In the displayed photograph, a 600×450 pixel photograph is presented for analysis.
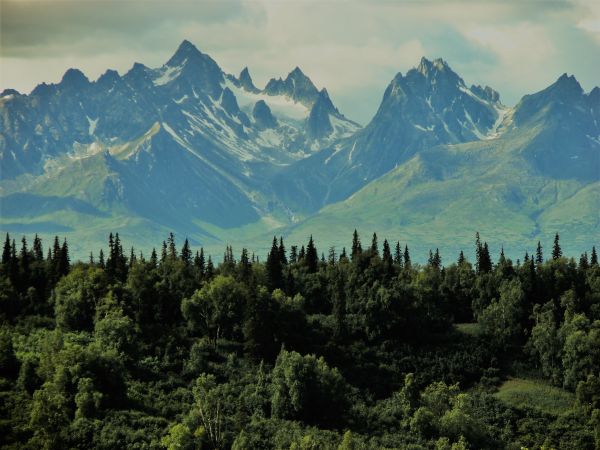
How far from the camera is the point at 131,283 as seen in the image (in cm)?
19838

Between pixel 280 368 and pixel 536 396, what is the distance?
42968 millimetres

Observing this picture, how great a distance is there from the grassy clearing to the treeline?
1989 mm

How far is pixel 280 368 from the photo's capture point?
166 m

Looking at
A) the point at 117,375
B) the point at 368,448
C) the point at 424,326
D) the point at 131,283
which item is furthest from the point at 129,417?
the point at 424,326

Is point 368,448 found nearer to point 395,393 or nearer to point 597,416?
point 395,393

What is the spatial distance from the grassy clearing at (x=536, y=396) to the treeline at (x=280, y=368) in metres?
1.99

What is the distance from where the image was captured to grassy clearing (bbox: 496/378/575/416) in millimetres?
168625

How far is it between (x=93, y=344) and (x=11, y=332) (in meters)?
19.5

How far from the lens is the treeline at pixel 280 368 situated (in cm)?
15000

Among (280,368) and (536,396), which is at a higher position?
(280,368)

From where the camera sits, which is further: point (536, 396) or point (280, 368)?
point (536, 396)

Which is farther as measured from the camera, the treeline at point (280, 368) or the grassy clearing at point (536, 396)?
the grassy clearing at point (536, 396)

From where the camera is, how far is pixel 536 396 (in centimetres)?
17200

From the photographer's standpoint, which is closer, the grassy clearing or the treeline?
the treeline
